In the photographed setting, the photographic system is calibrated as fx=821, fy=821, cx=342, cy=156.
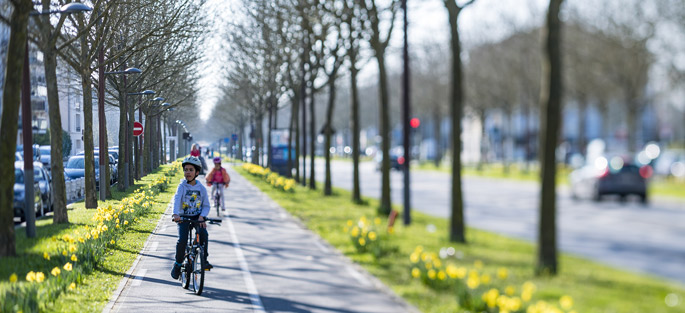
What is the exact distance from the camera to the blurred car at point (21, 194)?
5.80m

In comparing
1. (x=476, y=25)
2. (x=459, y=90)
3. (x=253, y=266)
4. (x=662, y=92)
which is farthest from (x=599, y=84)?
(x=253, y=266)

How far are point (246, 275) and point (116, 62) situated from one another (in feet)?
7.47

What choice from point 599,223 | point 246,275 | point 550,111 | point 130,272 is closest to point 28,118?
point 130,272

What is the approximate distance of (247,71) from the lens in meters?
11.3

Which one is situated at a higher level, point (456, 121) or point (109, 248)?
point (456, 121)

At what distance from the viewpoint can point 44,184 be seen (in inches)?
235

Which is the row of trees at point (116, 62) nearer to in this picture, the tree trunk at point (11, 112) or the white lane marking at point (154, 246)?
the tree trunk at point (11, 112)

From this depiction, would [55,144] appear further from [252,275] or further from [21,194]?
[252,275]

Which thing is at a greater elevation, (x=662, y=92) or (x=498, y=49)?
(x=498, y=49)

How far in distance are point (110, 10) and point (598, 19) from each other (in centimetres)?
4209

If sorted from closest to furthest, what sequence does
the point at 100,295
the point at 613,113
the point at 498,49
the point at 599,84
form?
the point at 100,295, the point at 599,84, the point at 498,49, the point at 613,113

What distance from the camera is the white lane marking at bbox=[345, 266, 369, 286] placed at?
1155cm

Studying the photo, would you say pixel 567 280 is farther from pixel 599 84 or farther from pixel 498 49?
pixel 498 49

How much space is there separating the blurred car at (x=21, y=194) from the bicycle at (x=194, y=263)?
1.10 m
